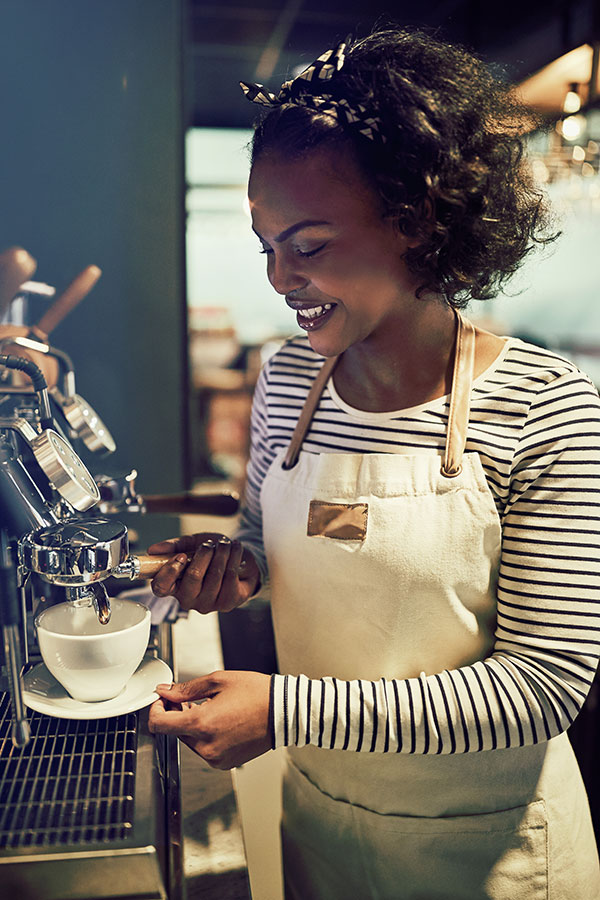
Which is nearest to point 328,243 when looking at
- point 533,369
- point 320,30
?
point 533,369

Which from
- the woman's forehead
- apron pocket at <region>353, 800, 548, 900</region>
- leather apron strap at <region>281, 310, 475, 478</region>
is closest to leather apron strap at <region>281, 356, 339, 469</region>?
leather apron strap at <region>281, 310, 475, 478</region>

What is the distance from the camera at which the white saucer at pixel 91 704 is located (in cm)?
69

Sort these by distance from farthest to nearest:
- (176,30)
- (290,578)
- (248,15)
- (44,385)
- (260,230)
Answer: (248,15) → (176,30) → (290,578) → (260,230) → (44,385)

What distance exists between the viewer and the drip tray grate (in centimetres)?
55

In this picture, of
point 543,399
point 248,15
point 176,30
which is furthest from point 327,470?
point 248,15

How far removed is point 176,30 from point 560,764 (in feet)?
5.30

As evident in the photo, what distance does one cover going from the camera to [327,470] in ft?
2.91

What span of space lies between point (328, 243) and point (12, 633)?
1.58ft

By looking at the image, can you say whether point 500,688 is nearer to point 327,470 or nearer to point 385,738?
point 385,738

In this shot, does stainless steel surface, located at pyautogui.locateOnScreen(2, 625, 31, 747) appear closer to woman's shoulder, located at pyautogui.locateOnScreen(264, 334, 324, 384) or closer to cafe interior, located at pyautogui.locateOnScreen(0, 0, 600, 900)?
cafe interior, located at pyautogui.locateOnScreen(0, 0, 600, 900)

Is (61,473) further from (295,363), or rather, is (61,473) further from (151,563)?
(295,363)

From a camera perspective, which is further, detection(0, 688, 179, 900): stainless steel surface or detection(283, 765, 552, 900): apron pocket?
detection(283, 765, 552, 900): apron pocket

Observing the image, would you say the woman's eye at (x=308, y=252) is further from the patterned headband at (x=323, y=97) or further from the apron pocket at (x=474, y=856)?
the apron pocket at (x=474, y=856)

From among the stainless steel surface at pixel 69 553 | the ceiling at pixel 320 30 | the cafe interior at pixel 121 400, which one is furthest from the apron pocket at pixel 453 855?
the ceiling at pixel 320 30
